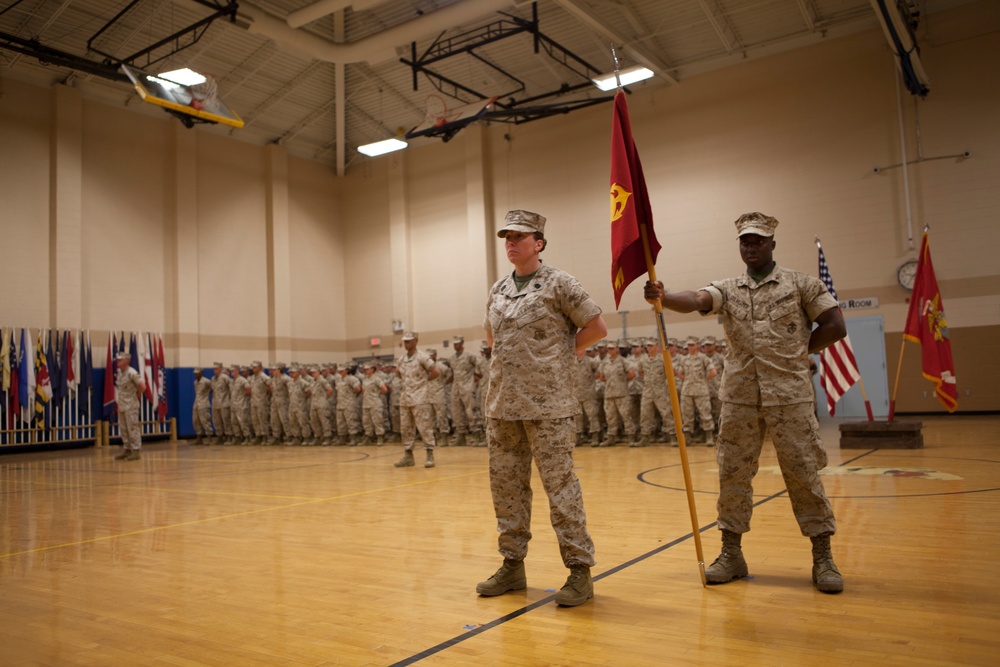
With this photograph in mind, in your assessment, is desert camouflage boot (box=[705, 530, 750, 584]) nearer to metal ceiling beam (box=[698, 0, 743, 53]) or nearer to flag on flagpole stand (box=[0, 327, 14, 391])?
metal ceiling beam (box=[698, 0, 743, 53])

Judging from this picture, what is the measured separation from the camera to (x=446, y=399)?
1552 cm

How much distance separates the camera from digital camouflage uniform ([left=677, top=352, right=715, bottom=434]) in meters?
11.7

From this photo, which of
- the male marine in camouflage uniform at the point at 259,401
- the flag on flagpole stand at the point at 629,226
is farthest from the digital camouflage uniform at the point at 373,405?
the flag on flagpole stand at the point at 629,226

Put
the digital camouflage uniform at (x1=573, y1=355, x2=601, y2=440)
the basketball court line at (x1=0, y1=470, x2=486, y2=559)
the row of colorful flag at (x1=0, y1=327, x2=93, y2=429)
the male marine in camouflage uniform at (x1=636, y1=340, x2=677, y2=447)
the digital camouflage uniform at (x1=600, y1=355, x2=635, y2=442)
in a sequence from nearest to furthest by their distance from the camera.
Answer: the basketball court line at (x1=0, y1=470, x2=486, y2=559) < the male marine in camouflage uniform at (x1=636, y1=340, x2=677, y2=447) < the digital camouflage uniform at (x1=600, y1=355, x2=635, y2=442) < the digital camouflage uniform at (x1=573, y1=355, x2=601, y2=440) < the row of colorful flag at (x1=0, y1=327, x2=93, y2=429)

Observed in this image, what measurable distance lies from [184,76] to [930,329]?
44.8 ft

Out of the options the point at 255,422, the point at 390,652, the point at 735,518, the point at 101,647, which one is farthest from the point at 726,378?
the point at 255,422

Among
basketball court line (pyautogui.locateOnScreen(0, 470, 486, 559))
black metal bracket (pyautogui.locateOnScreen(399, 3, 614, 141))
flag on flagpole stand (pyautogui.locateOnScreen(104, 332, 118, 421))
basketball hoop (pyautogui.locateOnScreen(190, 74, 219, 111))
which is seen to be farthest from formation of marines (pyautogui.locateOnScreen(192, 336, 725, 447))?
black metal bracket (pyautogui.locateOnScreen(399, 3, 614, 141))

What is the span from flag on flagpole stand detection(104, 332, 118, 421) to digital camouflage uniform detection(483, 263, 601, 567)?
16234 mm

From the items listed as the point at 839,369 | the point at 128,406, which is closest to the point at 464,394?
the point at 128,406

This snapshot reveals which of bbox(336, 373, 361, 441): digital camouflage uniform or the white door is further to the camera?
bbox(336, 373, 361, 441): digital camouflage uniform

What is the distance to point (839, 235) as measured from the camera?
1573 cm

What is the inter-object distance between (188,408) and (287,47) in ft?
30.4

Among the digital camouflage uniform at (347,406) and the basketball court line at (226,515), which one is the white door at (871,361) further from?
the basketball court line at (226,515)

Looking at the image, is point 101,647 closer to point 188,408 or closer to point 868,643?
point 868,643
